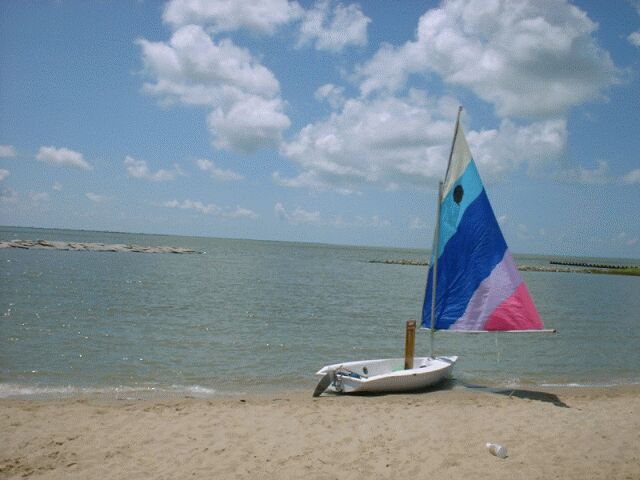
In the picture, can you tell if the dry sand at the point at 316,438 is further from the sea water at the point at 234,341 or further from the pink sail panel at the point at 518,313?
the sea water at the point at 234,341

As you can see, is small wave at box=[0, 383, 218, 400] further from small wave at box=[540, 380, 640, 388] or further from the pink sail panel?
small wave at box=[540, 380, 640, 388]

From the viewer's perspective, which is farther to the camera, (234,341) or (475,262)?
(234,341)

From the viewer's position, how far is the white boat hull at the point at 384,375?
1209 cm

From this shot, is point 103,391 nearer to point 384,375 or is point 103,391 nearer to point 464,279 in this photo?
point 384,375

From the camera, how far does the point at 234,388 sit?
13.1 meters

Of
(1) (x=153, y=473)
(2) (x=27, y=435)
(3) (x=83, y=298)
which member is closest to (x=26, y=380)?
(2) (x=27, y=435)

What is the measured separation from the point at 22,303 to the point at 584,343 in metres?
26.1

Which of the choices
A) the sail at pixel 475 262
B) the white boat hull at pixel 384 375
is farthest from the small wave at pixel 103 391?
the sail at pixel 475 262

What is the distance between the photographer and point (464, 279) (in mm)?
12906

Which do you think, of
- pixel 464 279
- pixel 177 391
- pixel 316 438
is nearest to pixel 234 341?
pixel 177 391

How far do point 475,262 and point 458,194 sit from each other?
1.78 meters

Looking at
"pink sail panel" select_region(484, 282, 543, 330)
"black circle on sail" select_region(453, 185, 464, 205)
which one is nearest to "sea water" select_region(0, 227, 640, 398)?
"pink sail panel" select_region(484, 282, 543, 330)

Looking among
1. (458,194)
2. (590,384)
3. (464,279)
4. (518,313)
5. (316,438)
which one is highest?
(458,194)

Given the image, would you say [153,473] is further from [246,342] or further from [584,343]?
[584,343]
